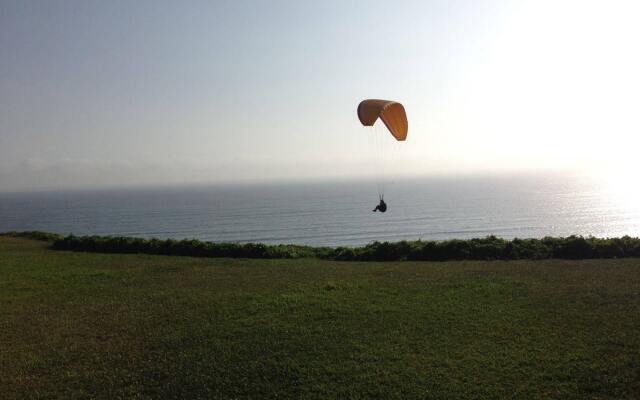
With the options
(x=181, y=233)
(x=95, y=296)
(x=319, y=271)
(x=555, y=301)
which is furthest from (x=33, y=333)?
(x=181, y=233)

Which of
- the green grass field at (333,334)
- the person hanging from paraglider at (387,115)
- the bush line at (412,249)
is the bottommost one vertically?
the green grass field at (333,334)

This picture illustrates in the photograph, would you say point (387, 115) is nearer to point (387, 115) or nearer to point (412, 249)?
point (387, 115)

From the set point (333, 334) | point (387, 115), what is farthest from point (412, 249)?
point (333, 334)

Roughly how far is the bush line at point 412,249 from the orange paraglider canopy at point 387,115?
903 cm

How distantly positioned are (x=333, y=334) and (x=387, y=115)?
8.86 meters

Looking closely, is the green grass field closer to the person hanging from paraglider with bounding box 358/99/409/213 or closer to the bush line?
the bush line

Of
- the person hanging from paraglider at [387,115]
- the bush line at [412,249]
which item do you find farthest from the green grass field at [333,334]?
the person hanging from paraglider at [387,115]

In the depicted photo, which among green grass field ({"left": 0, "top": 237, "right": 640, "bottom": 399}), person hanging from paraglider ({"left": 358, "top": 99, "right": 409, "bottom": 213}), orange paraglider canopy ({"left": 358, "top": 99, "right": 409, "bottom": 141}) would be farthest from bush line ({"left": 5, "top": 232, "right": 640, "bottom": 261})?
orange paraglider canopy ({"left": 358, "top": 99, "right": 409, "bottom": 141})

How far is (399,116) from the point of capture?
1781cm

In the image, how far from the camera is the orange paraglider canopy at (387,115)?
53.9 feet

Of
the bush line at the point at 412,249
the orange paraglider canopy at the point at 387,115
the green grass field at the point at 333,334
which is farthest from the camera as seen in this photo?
the bush line at the point at 412,249

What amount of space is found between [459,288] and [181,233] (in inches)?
2508

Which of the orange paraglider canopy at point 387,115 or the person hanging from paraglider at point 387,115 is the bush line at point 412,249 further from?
the orange paraglider canopy at point 387,115

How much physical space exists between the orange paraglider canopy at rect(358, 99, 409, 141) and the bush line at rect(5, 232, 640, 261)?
29.6 ft
